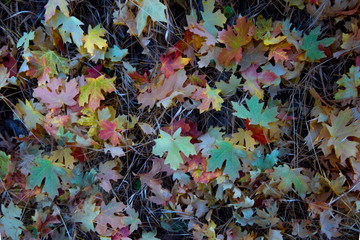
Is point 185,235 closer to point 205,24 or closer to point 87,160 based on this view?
point 87,160

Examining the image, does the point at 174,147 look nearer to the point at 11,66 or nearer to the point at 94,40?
the point at 94,40

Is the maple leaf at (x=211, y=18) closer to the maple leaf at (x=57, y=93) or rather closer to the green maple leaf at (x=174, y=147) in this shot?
the green maple leaf at (x=174, y=147)

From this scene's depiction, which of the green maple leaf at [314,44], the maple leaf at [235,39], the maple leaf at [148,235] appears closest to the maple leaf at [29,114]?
the maple leaf at [148,235]

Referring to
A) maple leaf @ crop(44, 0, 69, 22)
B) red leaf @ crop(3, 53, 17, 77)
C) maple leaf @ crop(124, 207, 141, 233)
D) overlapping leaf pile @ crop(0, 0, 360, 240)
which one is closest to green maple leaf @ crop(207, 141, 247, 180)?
overlapping leaf pile @ crop(0, 0, 360, 240)

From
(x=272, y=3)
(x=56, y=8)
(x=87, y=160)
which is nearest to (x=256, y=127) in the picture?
(x=272, y=3)

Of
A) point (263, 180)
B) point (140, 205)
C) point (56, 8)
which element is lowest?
point (140, 205)

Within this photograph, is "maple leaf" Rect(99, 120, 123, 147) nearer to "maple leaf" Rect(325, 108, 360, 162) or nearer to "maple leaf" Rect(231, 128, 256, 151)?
"maple leaf" Rect(231, 128, 256, 151)
